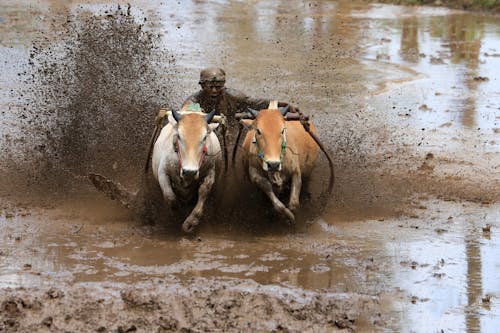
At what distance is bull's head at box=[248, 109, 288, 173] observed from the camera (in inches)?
318

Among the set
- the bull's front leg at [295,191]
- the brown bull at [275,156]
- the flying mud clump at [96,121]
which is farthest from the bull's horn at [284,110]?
the flying mud clump at [96,121]

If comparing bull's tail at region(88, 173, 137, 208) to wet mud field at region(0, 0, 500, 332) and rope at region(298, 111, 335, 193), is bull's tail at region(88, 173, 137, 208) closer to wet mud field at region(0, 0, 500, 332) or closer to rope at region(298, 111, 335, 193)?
wet mud field at region(0, 0, 500, 332)

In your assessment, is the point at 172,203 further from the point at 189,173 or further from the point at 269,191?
the point at 269,191

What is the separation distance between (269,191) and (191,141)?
3.25 ft

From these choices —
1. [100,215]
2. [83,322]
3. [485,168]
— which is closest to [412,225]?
[485,168]

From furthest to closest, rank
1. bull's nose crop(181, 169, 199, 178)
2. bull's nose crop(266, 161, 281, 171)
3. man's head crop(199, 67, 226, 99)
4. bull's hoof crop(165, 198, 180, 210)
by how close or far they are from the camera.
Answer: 1. man's head crop(199, 67, 226, 99)
2. bull's hoof crop(165, 198, 180, 210)
3. bull's nose crop(266, 161, 281, 171)
4. bull's nose crop(181, 169, 199, 178)

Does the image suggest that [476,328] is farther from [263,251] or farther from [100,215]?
[100,215]

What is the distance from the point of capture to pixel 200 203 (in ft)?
26.8

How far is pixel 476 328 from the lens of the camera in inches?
247

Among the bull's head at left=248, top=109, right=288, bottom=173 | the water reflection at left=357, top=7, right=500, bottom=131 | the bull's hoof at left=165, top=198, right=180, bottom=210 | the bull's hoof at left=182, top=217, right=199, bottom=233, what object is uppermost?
the bull's head at left=248, top=109, right=288, bottom=173

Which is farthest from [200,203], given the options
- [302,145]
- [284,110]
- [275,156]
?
[302,145]

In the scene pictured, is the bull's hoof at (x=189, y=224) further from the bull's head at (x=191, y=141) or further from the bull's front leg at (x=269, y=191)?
the bull's front leg at (x=269, y=191)

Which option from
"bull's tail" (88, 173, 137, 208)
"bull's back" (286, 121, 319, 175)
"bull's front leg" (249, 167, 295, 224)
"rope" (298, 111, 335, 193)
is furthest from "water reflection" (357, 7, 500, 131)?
"bull's tail" (88, 173, 137, 208)

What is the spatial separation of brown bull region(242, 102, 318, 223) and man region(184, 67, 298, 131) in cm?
49
